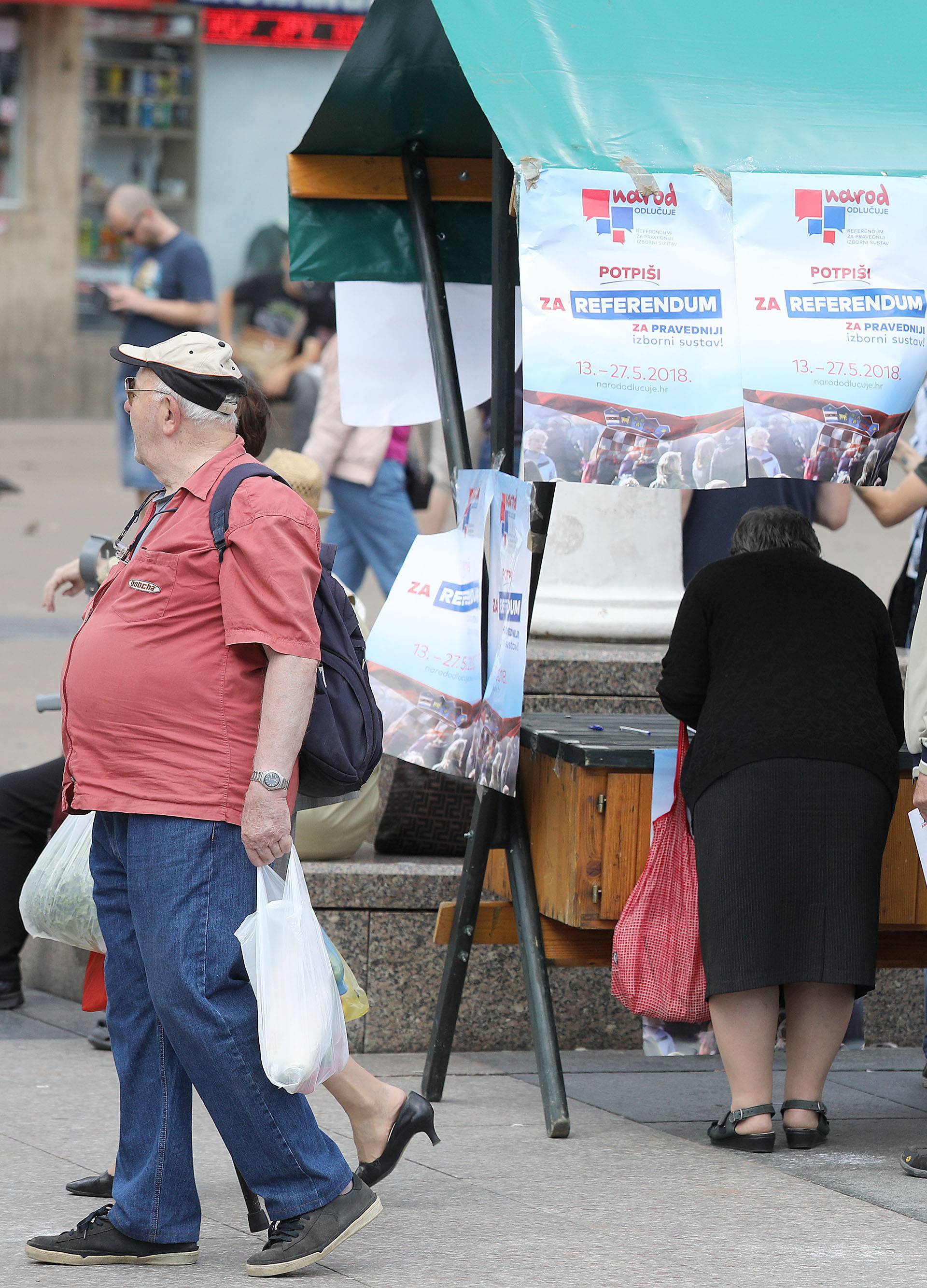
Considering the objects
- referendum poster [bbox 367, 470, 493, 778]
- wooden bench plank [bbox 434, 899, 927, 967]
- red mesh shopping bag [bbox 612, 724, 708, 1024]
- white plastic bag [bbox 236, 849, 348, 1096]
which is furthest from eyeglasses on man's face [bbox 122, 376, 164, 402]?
wooden bench plank [bbox 434, 899, 927, 967]

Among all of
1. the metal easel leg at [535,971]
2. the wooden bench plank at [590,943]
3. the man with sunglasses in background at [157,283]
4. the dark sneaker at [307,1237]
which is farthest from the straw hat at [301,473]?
the man with sunglasses in background at [157,283]

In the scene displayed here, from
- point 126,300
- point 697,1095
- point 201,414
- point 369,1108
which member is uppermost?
point 126,300

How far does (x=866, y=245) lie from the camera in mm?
4547

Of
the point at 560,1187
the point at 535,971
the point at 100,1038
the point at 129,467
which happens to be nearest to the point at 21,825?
the point at 100,1038

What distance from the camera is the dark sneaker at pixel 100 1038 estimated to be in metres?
5.59

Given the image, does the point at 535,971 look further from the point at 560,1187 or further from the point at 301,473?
the point at 301,473

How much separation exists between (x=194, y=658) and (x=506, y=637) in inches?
53.3

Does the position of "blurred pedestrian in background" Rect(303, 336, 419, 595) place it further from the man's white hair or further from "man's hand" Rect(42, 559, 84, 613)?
the man's white hair

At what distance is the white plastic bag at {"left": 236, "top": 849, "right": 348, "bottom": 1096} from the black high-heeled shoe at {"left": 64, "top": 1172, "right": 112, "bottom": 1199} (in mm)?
738

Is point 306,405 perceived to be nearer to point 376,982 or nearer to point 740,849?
point 376,982

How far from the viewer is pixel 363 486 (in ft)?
28.6

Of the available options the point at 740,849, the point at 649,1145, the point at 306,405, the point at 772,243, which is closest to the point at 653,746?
the point at 740,849

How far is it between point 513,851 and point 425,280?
4.95 feet

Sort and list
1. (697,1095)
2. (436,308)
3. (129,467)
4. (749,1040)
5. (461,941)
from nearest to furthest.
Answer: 1. (749,1040)
2. (461,941)
3. (436,308)
4. (697,1095)
5. (129,467)
